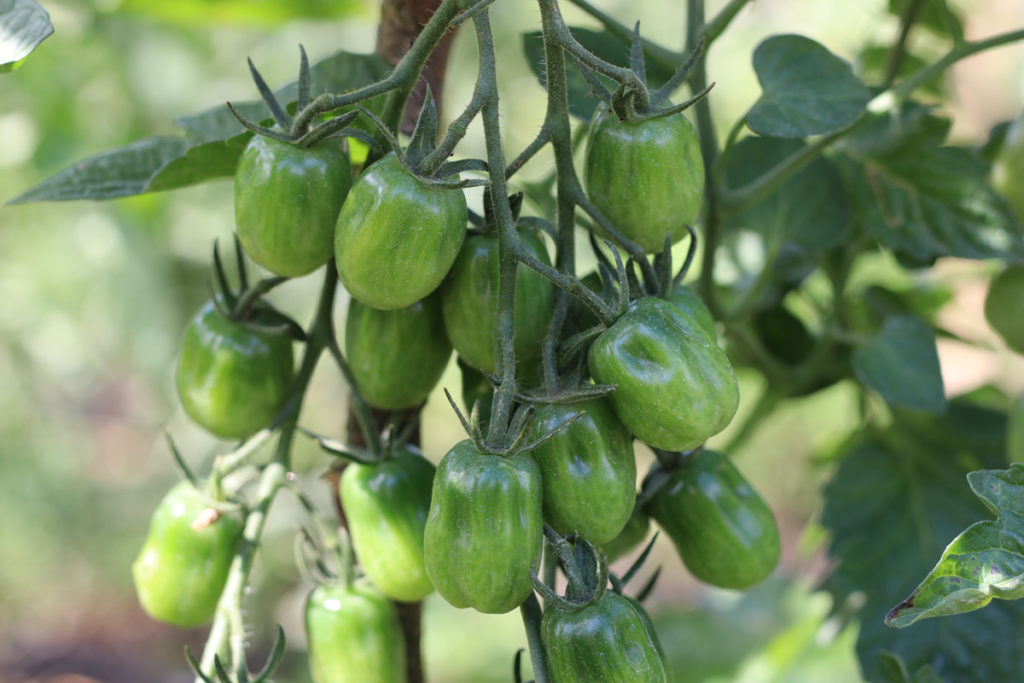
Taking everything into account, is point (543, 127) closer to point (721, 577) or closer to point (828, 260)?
point (721, 577)

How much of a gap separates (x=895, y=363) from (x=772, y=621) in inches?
32.6

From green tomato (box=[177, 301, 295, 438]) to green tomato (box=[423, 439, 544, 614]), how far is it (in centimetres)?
23

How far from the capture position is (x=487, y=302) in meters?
0.58

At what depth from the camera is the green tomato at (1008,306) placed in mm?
869

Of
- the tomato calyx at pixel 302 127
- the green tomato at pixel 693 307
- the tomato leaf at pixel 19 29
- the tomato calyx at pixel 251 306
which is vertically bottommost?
the green tomato at pixel 693 307

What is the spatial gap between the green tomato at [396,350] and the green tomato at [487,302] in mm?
44

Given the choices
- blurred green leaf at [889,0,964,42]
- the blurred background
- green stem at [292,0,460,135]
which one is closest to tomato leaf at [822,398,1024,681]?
the blurred background

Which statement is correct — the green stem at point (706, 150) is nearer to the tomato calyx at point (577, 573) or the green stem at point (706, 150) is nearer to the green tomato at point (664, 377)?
the green tomato at point (664, 377)

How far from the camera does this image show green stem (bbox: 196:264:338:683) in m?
0.67

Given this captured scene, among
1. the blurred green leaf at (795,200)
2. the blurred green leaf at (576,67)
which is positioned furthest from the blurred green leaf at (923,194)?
the blurred green leaf at (576,67)

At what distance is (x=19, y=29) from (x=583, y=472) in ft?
1.46

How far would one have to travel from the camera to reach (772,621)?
1.54 m

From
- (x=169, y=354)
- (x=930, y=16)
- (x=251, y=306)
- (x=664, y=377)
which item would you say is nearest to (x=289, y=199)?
(x=251, y=306)

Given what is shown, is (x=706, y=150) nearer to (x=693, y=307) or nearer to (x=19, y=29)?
(x=693, y=307)
